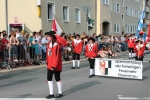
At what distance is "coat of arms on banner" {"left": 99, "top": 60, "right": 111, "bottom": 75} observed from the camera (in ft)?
41.1

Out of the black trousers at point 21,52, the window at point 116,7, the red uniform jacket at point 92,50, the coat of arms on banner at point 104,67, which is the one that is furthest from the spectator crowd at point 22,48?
the window at point 116,7

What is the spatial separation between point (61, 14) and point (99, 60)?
49.6ft

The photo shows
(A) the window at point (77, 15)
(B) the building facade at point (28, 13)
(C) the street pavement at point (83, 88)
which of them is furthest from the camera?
(A) the window at point (77, 15)

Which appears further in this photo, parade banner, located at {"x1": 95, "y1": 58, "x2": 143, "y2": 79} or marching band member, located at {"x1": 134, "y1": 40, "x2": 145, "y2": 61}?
marching band member, located at {"x1": 134, "y1": 40, "x2": 145, "y2": 61}

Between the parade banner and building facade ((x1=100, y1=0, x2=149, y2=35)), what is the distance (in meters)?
24.1

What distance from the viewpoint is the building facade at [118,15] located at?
3862 centimetres

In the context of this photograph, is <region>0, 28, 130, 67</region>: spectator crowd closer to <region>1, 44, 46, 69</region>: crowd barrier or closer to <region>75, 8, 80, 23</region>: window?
<region>1, 44, 46, 69</region>: crowd barrier

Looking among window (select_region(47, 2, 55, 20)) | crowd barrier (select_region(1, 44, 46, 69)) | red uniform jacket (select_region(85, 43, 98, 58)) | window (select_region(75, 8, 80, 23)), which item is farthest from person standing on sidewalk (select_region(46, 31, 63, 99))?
window (select_region(75, 8, 80, 23))

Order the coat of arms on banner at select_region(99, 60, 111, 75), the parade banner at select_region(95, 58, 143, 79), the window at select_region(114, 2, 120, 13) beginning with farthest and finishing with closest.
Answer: the window at select_region(114, 2, 120, 13), the coat of arms on banner at select_region(99, 60, 111, 75), the parade banner at select_region(95, 58, 143, 79)

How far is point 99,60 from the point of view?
1281cm

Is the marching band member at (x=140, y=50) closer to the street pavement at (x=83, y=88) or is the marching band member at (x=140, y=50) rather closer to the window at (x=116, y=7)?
the street pavement at (x=83, y=88)

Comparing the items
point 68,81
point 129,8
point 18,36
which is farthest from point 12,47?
point 129,8

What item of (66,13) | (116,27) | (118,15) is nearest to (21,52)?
(66,13)

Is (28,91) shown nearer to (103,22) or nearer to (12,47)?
(12,47)
